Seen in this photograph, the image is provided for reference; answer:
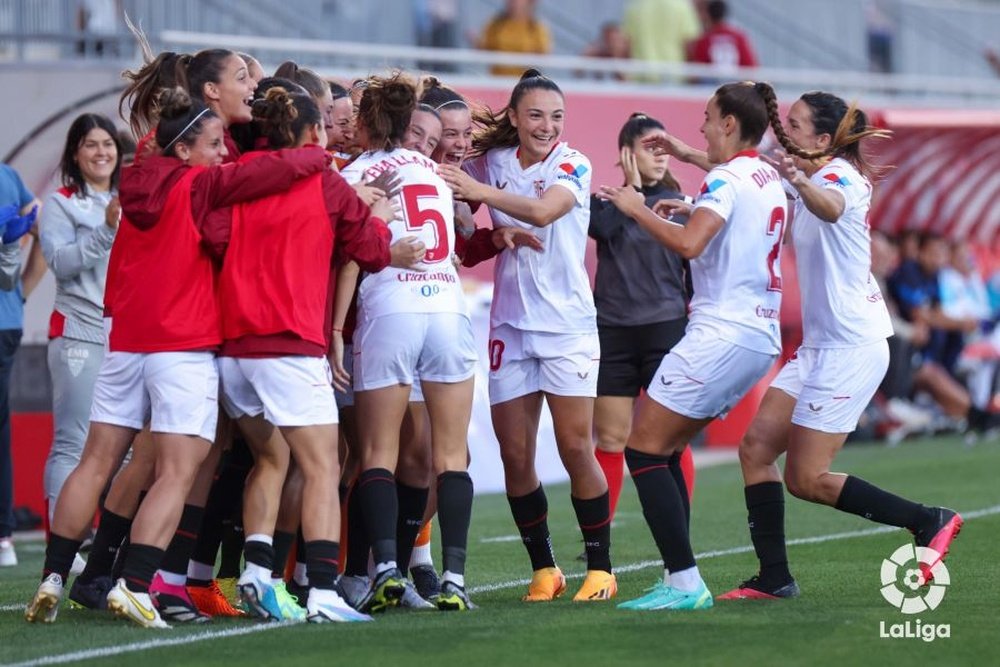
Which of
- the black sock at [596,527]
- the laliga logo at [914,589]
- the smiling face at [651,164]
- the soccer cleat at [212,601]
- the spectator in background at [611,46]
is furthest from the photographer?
the spectator in background at [611,46]

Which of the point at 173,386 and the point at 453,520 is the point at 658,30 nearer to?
the point at 453,520

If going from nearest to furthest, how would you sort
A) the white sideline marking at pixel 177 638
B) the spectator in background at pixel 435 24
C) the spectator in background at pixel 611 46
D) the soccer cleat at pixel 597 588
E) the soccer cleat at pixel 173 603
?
the white sideline marking at pixel 177 638, the soccer cleat at pixel 173 603, the soccer cleat at pixel 597 588, the spectator in background at pixel 435 24, the spectator in background at pixel 611 46

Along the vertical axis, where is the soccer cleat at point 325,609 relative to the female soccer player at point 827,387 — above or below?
below

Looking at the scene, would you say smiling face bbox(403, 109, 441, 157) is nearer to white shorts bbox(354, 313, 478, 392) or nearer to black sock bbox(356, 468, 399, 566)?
white shorts bbox(354, 313, 478, 392)

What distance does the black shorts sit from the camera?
29.3ft

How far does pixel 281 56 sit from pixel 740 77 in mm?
5075

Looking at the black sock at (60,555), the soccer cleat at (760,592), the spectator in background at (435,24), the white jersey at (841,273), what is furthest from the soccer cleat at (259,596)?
the spectator in background at (435,24)

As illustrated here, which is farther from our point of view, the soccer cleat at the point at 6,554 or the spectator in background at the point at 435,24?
the spectator in background at the point at 435,24

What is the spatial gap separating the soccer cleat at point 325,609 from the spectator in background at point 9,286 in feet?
10.4

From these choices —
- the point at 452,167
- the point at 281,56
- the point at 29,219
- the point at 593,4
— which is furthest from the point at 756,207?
the point at 593,4

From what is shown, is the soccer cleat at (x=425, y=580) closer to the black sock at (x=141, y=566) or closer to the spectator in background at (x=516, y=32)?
the black sock at (x=141, y=566)

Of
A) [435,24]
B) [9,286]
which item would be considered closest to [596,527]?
[9,286]

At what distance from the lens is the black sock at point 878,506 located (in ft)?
23.7

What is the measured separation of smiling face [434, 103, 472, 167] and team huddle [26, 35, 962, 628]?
0.6 inches
